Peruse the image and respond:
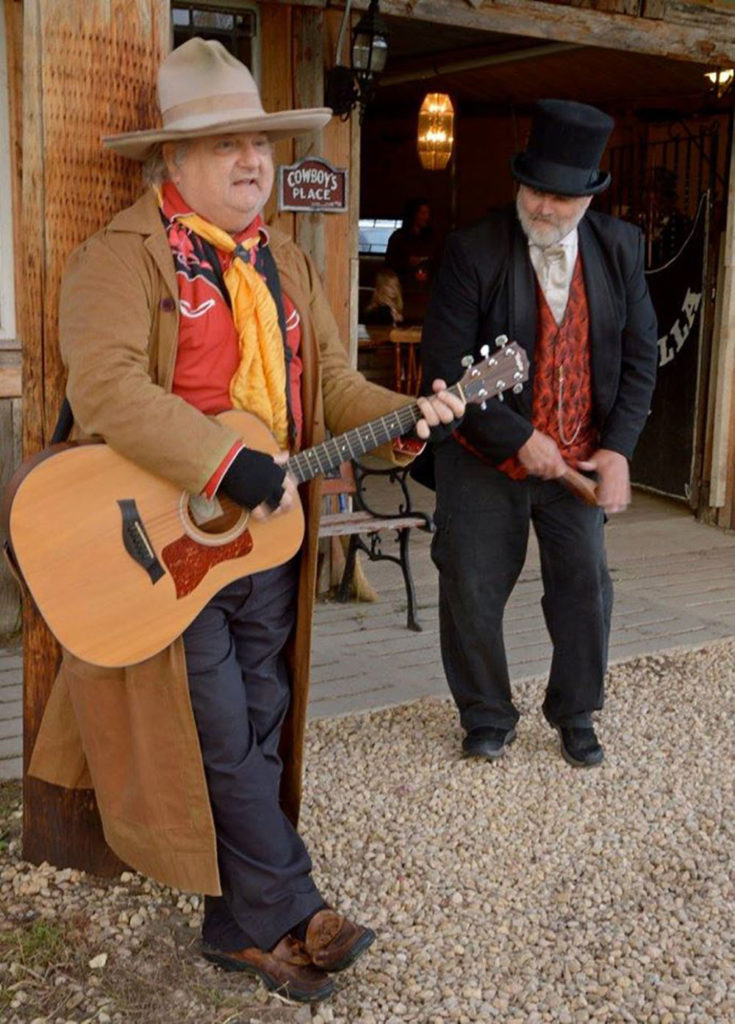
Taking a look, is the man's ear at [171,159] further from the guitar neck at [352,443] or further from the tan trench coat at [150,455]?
the guitar neck at [352,443]

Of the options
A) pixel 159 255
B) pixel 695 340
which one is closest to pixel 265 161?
pixel 159 255

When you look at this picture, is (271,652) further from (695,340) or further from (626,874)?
(695,340)

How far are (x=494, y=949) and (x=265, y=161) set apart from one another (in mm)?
1903

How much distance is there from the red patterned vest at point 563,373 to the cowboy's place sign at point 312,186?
2.01 m

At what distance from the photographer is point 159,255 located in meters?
2.64

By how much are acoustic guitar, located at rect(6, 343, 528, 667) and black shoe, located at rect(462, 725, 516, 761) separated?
1654 mm

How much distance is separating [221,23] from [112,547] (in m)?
3.53

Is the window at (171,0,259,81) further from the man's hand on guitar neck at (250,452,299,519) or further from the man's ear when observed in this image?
the man's hand on guitar neck at (250,452,299,519)

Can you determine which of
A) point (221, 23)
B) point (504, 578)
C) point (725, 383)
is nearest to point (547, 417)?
point (504, 578)

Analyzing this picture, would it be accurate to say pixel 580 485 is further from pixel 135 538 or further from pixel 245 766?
pixel 135 538

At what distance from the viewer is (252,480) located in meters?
2.58

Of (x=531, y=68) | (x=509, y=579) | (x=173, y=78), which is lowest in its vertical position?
(x=509, y=579)

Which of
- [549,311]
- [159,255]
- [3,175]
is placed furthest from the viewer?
[3,175]

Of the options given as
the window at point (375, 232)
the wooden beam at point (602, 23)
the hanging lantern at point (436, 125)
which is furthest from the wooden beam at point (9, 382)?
→ the window at point (375, 232)
